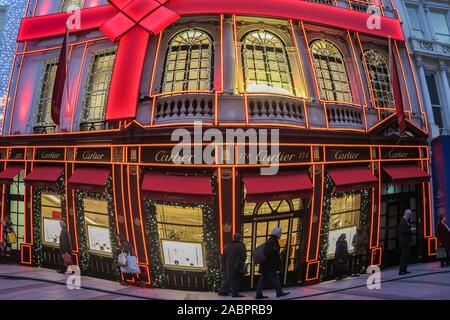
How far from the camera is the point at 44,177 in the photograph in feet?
29.1

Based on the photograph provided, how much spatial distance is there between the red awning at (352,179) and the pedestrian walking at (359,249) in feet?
4.30

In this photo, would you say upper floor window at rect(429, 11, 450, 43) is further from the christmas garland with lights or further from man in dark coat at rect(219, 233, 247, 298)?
man in dark coat at rect(219, 233, 247, 298)

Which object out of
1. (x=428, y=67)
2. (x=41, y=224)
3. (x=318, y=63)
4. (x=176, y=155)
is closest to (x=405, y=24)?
(x=428, y=67)

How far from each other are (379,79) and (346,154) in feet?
9.91

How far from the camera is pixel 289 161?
7.50m

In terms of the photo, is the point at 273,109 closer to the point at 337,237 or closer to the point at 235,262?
the point at 235,262

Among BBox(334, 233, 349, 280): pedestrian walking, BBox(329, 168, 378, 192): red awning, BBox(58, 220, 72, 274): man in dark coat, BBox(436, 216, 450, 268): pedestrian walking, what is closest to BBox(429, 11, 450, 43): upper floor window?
BBox(329, 168, 378, 192): red awning

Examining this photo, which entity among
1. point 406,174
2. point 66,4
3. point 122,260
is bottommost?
point 122,260

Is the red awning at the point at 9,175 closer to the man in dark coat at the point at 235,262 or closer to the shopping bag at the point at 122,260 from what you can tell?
the shopping bag at the point at 122,260

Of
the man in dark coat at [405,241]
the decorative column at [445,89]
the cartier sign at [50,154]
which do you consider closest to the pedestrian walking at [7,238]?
the cartier sign at [50,154]

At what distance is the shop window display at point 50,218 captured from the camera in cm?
919

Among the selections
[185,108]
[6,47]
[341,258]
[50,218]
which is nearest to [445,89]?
[341,258]

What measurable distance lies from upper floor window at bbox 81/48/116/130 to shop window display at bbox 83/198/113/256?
2.06 metres

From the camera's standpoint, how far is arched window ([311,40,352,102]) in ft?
28.3
